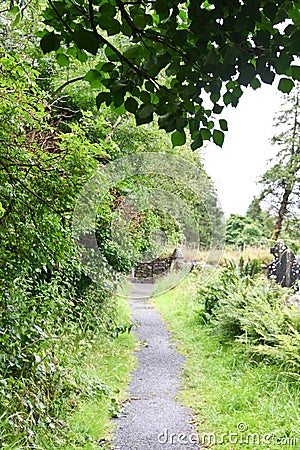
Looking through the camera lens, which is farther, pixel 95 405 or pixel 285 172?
pixel 285 172

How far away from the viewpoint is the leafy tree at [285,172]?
1362cm

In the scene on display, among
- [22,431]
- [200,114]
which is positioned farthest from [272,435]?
[200,114]

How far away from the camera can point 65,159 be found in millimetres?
2443

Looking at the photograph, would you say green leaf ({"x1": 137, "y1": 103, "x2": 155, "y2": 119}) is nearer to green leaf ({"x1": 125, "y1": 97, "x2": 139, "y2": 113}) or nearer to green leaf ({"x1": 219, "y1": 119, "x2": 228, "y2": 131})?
green leaf ({"x1": 125, "y1": 97, "x2": 139, "y2": 113})

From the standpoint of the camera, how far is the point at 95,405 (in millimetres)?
3078

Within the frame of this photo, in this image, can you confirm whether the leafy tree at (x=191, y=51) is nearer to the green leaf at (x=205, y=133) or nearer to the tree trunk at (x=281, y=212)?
the green leaf at (x=205, y=133)

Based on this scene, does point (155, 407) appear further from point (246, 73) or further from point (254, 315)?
point (246, 73)

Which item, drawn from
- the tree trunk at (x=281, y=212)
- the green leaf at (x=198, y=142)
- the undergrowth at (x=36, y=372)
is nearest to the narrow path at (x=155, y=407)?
the undergrowth at (x=36, y=372)

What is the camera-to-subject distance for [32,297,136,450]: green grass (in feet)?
7.98

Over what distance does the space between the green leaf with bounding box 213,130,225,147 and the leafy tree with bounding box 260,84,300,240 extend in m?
12.9

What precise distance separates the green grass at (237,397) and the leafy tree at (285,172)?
31.0 feet

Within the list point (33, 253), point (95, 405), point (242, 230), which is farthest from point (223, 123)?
point (242, 230)

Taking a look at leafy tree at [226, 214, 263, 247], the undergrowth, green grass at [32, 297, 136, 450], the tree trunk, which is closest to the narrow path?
green grass at [32, 297, 136, 450]

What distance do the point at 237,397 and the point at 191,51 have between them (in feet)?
9.51
